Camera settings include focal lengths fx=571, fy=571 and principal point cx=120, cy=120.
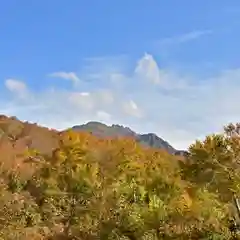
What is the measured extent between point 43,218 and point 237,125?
56.6 ft

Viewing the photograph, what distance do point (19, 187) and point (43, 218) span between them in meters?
10.5

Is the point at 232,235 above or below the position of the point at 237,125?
below

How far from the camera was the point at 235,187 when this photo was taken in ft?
100

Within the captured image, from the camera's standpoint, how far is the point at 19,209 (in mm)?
32469

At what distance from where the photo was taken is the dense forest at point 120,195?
2733 centimetres

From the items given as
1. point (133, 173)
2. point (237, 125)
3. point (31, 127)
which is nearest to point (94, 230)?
point (237, 125)

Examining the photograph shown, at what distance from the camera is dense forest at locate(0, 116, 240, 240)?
89.7ft

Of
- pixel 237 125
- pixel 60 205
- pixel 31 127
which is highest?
pixel 31 127

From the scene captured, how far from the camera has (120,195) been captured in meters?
31.6

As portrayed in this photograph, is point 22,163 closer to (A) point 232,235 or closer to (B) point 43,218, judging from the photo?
(B) point 43,218

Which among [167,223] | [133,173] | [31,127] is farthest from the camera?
[31,127]

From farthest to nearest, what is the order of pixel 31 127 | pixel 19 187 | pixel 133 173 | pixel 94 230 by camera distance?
1. pixel 31 127
2. pixel 19 187
3. pixel 133 173
4. pixel 94 230

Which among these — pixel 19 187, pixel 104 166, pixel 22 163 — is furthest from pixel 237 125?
pixel 22 163

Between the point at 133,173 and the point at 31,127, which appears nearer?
the point at 133,173
